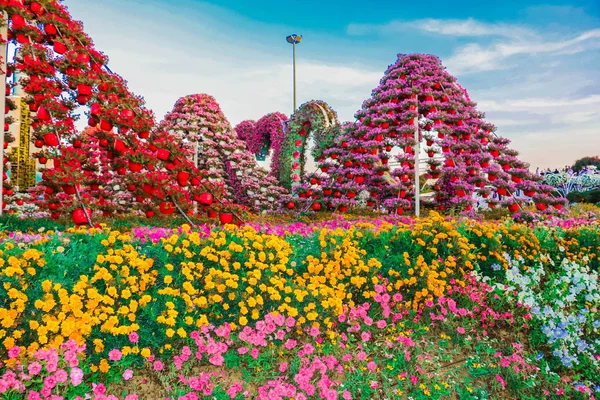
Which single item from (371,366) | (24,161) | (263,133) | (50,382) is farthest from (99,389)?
(263,133)

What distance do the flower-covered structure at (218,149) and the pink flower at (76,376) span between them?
11.4 meters

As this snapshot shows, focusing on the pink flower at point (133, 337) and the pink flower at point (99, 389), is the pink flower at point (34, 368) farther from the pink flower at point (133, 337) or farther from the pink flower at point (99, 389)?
the pink flower at point (133, 337)

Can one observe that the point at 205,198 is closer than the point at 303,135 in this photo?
Yes

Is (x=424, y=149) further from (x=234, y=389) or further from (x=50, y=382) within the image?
(x=50, y=382)

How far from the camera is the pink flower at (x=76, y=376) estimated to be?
2.96 meters

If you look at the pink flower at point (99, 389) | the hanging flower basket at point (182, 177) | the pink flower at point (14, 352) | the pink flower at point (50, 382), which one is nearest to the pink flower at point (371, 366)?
the pink flower at point (99, 389)

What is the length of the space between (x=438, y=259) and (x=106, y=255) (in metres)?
3.39

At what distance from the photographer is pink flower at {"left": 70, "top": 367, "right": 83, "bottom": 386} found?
296cm

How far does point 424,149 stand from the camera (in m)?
12.3

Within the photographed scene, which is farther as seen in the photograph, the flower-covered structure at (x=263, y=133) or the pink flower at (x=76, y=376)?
the flower-covered structure at (x=263, y=133)

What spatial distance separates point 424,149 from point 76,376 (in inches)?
425

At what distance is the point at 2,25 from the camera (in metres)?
6.74

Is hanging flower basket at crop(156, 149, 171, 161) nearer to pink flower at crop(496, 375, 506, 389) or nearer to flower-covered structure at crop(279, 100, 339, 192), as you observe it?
pink flower at crop(496, 375, 506, 389)

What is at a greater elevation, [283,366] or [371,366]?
[283,366]
